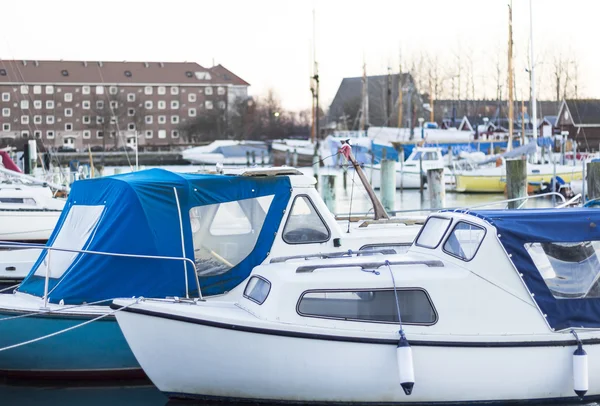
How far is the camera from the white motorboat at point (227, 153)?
90.6 m

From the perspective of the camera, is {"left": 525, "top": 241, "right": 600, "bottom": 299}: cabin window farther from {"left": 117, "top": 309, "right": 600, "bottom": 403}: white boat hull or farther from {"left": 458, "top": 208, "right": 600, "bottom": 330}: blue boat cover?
{"left": 117, "top": 309, "right": 600, "bottom": 403}: white boat hull

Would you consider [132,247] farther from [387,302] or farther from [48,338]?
[387,302]

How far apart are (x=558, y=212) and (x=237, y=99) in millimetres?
122325

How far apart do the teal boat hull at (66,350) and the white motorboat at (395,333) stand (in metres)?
1.38

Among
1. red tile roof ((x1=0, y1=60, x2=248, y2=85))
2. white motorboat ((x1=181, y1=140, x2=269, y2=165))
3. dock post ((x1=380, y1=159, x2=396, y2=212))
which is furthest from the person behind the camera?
red tile roof ((x1=0, y1=60, x2=248, y2=85))

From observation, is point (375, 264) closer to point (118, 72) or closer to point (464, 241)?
point (464, 241)

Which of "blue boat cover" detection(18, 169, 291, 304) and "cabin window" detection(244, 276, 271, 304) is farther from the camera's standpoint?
"blue boat cover" detection(18, 169, 291, 304)

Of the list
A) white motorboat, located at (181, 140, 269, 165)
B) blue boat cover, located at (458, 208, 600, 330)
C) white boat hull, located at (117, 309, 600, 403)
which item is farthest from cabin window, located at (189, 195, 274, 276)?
white motorboat, located at (181, 140, 269, 165)

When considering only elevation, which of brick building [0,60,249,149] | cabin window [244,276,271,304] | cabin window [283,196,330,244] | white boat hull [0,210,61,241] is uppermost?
brick building [0,60,249,149]

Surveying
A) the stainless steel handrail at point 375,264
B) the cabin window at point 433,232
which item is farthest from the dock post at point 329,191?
the stainless steel handrail at point 375,264

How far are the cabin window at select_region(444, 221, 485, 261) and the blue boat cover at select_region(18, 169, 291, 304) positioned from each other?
9.17 feet

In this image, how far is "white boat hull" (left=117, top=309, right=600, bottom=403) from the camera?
30.5 feet

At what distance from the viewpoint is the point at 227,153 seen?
94812 mm

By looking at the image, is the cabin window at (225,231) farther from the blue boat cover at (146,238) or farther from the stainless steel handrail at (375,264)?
the stainless steel handrail at (375,264)
